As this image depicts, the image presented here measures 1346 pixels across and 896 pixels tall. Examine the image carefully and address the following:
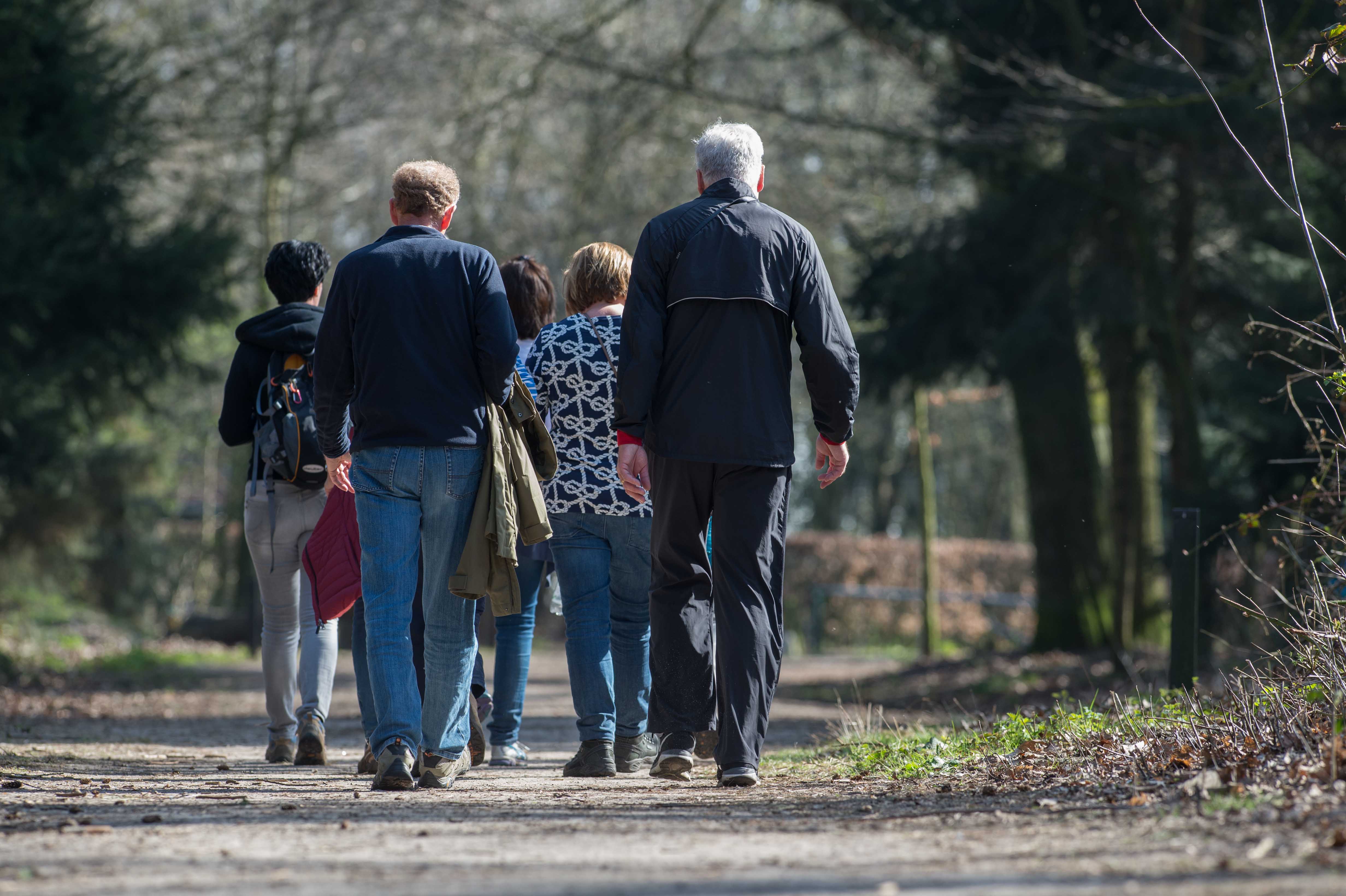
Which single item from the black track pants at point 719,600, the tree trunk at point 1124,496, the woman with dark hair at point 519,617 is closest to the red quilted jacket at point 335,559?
the woman with dark hair at point 519,617

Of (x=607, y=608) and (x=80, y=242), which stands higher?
(x=80, y=242)

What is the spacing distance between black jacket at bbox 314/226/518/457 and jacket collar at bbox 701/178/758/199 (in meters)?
0.83

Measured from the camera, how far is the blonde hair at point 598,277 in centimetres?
561

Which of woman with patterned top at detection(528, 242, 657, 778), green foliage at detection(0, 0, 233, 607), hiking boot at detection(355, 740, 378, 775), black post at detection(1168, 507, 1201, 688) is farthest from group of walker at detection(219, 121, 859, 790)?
green foliage at detection(0, 0, 233, 607)

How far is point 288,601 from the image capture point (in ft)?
19.2

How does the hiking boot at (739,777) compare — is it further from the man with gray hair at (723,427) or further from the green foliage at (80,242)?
the green foliage at (80,242)

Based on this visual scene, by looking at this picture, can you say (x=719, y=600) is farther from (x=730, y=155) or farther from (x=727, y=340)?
(x=730, y=155)

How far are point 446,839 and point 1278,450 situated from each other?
8297 millimetres

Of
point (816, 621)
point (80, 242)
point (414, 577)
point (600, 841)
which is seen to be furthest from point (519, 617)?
point (816, 621)

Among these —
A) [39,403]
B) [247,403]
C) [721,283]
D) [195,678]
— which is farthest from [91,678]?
[721,283]

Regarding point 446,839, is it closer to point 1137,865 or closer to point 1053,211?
point 1137,865

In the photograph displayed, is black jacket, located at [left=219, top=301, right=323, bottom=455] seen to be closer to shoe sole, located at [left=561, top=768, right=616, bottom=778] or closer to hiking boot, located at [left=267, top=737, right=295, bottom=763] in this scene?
hiking boot, located at [left=267, top=737, right=295, bottom=763]

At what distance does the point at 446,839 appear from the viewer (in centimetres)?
347

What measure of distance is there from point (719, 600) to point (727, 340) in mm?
900
